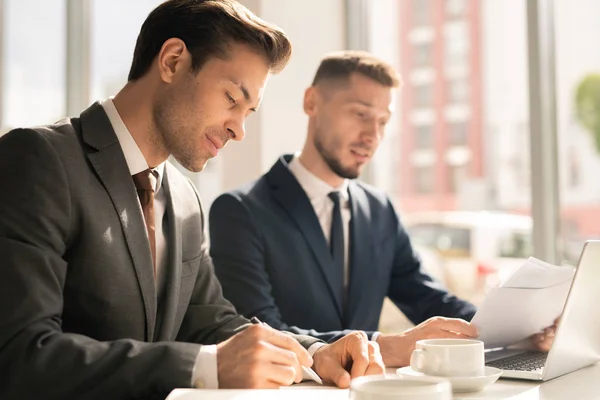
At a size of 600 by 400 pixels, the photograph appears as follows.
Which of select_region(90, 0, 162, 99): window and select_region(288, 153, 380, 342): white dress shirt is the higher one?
select_region(90, 0, 162, 99): window

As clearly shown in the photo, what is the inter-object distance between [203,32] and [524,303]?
3.04ft

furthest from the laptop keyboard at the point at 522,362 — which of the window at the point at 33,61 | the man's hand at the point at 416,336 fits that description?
the window at the point at 33,61

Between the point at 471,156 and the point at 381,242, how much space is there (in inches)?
34.6

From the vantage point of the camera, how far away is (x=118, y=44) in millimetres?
4180

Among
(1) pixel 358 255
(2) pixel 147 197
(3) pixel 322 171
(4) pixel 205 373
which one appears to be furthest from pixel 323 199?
(4) pixel 205 373

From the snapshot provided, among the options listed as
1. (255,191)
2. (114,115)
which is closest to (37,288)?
(114,115)

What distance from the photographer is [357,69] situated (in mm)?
2730

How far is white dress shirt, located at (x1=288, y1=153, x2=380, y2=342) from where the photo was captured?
259cm

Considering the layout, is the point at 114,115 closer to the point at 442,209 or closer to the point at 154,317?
the point at 154,317

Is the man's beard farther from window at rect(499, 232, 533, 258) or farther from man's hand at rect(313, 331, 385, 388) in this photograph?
man's hand at rect(313, 331, 385, 388)


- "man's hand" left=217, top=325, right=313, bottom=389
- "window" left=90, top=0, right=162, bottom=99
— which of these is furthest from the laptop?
"window" left=90, top=0, right=162, bottom=99

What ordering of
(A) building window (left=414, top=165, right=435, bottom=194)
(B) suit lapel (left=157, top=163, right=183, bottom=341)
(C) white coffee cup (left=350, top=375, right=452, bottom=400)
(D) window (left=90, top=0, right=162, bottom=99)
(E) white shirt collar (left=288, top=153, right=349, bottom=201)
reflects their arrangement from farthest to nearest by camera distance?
(D) window (left=90, top=0, right=162, bottom=99) → (A) building window (left=414, top=165, right=435, bottom=194) → (E) white shirt collar (left=288, top=153, right=349, bottom=201) → (B) suit lapel (left=157, top=163, right=183, bottom=341) → (C) white coffee cup (left=350, top=375, right=452, bottom=400)

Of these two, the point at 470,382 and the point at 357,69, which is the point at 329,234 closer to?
the point at 357,69

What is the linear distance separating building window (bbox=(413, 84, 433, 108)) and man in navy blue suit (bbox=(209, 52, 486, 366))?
752mm
